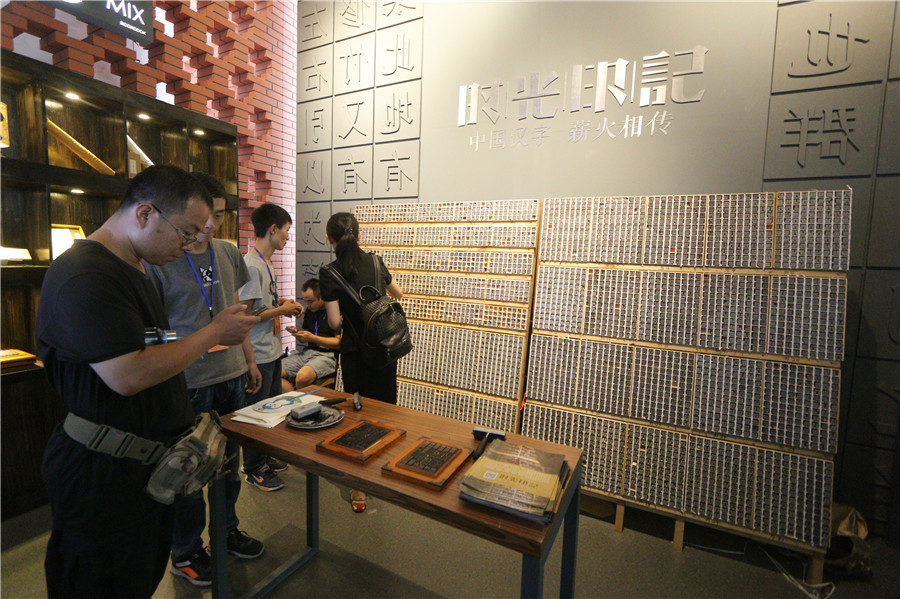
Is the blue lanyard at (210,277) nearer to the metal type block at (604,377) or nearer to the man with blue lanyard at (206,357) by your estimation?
the man with blue lanyard at (206,357)

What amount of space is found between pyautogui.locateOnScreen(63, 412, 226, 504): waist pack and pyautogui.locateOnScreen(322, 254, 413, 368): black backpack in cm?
102

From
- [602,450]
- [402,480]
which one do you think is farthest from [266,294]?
[602,450]

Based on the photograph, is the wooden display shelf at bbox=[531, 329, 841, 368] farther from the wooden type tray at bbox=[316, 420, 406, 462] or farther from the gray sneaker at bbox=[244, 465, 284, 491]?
the gray sneaker at bbox=[244, 465, 284, 491]

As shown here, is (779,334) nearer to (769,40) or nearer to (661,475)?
(661,475)

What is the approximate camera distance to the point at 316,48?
4.66m

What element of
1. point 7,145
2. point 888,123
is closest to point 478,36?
point 888,123

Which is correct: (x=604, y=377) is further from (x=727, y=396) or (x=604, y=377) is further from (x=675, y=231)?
(x=675, y=231)

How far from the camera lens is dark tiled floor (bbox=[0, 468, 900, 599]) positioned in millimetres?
2238

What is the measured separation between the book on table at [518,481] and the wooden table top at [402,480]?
0.05m

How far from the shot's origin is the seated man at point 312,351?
154 inches

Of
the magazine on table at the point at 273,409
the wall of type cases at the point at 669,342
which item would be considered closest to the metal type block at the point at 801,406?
the wall of type cases at the point at 669,342

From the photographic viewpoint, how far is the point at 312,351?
4219 millimetres

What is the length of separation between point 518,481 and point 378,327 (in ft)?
4.17

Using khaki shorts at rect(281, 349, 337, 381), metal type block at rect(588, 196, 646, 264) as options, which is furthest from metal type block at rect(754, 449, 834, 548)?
khaki shorts at rect(281, 349, 337, 381)
